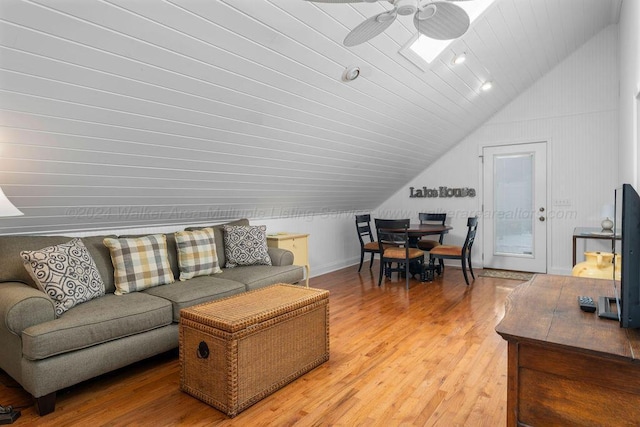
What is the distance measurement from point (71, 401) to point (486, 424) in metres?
2.27

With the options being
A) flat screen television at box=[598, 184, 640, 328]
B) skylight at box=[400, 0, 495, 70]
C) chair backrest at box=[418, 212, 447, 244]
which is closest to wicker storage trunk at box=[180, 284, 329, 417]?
flat screen television at box=[598, 184, 640, 328]

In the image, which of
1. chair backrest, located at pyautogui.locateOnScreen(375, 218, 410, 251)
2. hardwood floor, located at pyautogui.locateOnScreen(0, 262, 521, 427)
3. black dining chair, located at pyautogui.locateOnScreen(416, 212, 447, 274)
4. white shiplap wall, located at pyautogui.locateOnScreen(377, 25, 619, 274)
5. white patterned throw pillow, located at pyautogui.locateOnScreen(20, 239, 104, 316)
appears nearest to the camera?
hardwood floor, located at pyautogui.locateOnScreen(0, 262, 521, 427)

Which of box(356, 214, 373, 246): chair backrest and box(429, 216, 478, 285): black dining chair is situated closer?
box(429, 216, 478, 285): black dining chair

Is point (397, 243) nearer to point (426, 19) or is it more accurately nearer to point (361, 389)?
point (361, 389)

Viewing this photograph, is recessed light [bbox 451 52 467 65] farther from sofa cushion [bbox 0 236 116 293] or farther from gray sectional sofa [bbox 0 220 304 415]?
sofa cushion [bbox 0 236 116 293]

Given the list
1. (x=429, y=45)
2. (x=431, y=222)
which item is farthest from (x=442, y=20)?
(x=431, y=222)

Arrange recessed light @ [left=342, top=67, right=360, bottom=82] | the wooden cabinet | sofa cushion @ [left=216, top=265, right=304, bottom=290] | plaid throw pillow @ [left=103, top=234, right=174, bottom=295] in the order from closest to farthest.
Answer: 1. plaid throw pillow @ [left=103, top=234, right=174, bottom=295]
2. recessed light @ [left=342, top=67, right=360, bottom=82]
3. sofa cushion @ [left=216, top=265, right=304, bottom=290]
4. the wooden cabinet

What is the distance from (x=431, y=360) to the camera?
265 cm

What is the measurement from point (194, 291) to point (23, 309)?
1.03 metres

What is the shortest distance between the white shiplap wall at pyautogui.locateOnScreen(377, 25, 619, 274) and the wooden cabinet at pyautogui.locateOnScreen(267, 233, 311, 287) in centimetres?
310

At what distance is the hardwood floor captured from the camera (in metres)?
1.98

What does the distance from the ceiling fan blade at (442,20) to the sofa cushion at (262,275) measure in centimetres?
230

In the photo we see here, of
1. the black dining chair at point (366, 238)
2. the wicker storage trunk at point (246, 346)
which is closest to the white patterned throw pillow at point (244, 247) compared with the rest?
the wicker storage trunk at point (246, 346)

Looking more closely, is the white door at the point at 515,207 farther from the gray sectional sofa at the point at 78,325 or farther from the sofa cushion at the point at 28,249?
the sofa cushion at the point at 28,249
